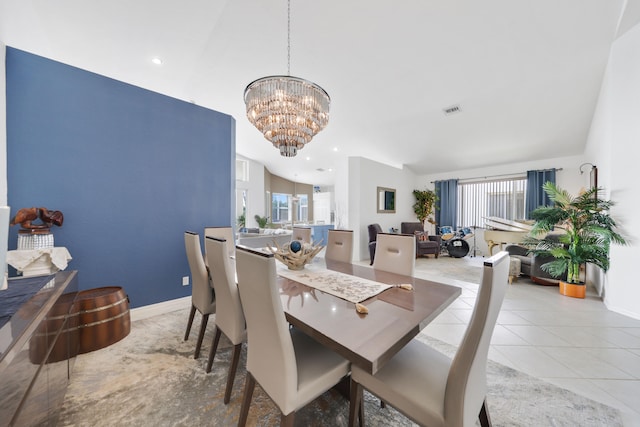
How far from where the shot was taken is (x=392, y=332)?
929 millimetres

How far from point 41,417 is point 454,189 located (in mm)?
7812

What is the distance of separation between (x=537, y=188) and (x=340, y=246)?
223 inches

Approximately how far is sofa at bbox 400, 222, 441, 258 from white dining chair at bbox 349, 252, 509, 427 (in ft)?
16.5

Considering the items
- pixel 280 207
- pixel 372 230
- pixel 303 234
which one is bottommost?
pixel 372 230

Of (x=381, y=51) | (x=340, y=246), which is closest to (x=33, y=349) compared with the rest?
(x=340, y=246)

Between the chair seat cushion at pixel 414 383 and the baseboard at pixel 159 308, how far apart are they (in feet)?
8.58

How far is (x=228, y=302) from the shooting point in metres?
1.57

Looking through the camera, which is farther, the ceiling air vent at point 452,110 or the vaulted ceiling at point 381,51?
the ceiling air vent at point 452,110

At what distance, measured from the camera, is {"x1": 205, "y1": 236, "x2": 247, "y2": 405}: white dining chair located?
4.87ft

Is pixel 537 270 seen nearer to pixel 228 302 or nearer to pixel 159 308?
pixel 228 302

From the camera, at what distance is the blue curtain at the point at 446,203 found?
6.75 m

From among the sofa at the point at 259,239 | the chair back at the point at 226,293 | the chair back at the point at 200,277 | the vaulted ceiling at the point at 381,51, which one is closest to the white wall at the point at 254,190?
the sofa at the point at 259,239

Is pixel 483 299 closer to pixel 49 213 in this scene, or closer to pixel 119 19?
pixel 49 213

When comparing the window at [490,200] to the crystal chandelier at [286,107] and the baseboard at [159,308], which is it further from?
the baseboard at [159,308]
